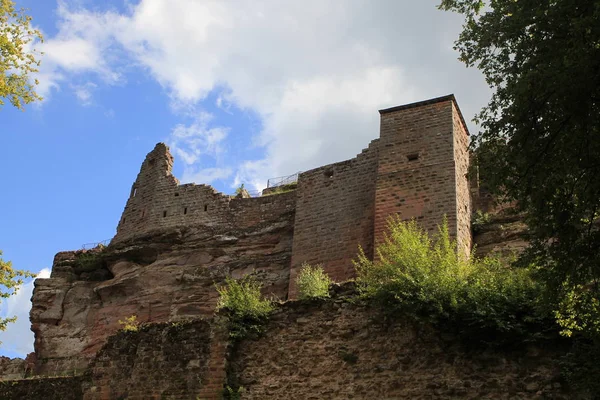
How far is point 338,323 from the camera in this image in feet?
36.6

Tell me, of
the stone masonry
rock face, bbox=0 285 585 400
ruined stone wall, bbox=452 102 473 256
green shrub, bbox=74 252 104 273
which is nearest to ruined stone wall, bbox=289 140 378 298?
the stone masonry

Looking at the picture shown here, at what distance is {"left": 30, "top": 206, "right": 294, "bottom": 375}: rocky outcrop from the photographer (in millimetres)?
21344

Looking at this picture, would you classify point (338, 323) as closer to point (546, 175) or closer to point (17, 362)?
point (546, 175)

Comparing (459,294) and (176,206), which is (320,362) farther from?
(176,206)

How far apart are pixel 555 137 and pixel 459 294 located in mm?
2772

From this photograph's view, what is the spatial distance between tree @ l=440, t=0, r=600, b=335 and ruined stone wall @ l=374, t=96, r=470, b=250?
24.0 feet

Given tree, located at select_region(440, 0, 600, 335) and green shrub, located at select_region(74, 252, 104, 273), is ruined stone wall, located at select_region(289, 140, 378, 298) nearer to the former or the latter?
green shrub, located at select_region(74, 252, 104, 273)

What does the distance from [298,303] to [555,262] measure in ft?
13.0

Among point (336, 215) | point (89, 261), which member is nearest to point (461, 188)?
point (336, 215)

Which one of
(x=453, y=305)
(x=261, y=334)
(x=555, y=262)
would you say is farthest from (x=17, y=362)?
(x=555, y=262)

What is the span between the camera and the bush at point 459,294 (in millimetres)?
9703

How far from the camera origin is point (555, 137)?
8688 mm

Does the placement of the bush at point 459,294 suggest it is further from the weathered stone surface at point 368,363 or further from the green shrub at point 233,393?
the green shrub at point 233,393

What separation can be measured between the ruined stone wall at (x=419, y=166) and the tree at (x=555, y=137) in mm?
7327
